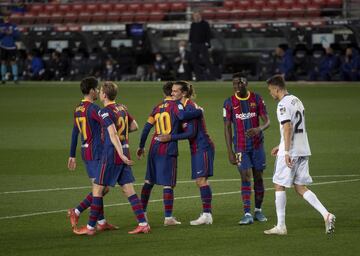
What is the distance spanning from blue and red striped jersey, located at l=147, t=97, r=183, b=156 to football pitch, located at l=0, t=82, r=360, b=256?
0.91 meters

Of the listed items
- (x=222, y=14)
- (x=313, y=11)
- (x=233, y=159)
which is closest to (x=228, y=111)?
(x=233, y=159)

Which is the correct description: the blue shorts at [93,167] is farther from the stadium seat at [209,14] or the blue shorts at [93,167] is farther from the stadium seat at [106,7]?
the stadium seat at [106,7]

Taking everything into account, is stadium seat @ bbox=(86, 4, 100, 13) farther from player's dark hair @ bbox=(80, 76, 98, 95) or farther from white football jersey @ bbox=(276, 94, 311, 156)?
white football jersey @ bbox=(276, 94, 311, 156)

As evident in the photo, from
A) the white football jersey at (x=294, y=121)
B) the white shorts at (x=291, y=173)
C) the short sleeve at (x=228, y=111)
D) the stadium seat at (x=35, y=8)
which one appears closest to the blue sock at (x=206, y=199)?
the short sleeve at (x=228, y=111)

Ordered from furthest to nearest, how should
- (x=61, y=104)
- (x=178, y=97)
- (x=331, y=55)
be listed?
(x=331, y=55)
(x=61, y=104)
(x=178, y=97)

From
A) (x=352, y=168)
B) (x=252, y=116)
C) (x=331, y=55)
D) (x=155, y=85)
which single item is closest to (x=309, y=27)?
(x=331, y=55)

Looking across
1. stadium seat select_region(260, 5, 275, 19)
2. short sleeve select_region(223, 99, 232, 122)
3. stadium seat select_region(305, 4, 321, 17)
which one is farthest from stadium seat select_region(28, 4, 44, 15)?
short sleeve select_region(223, 99, 232, 122)

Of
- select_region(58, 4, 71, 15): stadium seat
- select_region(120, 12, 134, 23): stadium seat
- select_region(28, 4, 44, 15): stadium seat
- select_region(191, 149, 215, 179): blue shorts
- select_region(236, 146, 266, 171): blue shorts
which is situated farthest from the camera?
select_region(28, 4, 44, 15): stadium seat

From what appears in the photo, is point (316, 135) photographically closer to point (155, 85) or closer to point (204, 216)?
point (204, 216)

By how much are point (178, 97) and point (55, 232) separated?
2.10 metres

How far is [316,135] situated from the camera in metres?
21.6

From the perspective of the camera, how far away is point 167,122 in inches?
470

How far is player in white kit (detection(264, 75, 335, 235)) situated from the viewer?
10.9 m

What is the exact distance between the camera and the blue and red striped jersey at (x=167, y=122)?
11844 mm
